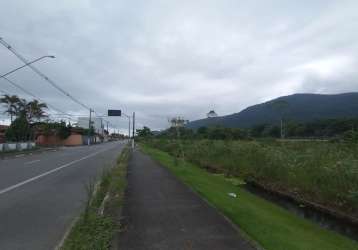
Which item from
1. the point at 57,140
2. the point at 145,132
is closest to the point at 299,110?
the point at 145,132

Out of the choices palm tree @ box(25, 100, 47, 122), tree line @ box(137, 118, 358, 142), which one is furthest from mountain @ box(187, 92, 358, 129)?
palm tree @ box(25, 100, 47, 122)

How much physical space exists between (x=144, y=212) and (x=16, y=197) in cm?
490

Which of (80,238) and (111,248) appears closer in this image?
(111,248)

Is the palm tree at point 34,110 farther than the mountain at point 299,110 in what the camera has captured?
No

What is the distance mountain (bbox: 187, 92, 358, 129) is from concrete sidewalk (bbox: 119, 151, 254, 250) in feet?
361

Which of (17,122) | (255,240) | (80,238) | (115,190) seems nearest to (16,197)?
(115,190)

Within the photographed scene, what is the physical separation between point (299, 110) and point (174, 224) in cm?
14381

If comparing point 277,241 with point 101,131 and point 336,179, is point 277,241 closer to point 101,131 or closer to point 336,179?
point 336,179

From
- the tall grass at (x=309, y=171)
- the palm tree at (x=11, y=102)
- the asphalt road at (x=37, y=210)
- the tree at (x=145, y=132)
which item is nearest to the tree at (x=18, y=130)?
the palm tree at (x=11, y=102)

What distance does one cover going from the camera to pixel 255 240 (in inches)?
299

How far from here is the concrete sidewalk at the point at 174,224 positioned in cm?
709

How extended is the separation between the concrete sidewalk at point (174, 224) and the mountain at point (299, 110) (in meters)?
110

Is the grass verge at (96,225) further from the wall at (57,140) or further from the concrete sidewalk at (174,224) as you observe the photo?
the wall at (57,140)

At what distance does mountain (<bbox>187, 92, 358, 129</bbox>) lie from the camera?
422 ft
